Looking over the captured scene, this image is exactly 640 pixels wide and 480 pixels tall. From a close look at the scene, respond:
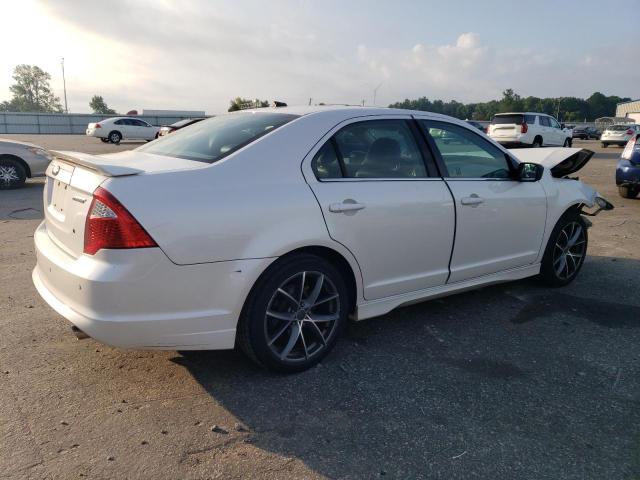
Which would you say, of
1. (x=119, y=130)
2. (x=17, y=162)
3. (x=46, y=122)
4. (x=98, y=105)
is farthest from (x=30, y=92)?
(x=17, y=162)

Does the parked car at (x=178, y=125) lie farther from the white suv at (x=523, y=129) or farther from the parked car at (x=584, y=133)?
the parked car at (x=584, y=133)

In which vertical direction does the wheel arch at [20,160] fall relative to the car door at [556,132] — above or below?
below

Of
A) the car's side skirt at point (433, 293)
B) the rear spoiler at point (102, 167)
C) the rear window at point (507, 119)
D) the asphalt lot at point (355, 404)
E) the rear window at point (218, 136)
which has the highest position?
the rear window at point (507, 119)

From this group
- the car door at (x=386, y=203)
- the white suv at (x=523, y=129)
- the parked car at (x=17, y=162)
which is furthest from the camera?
the white suv at (x=523, y=129)

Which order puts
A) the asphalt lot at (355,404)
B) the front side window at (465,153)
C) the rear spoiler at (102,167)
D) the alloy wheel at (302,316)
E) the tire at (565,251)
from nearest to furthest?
the asphalt lot at (355,404), the rear spoiler at (102,167), the alloy wheel at (302,316), the front side window at (465,153), the tire at (565,251)

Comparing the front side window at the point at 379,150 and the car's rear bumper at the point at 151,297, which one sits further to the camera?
the front side window at the point at 379,150

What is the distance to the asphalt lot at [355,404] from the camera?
2443mm

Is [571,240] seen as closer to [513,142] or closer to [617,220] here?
[617,220]

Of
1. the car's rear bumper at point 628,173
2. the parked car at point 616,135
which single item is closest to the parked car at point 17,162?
the car's rear bumper at point 628,173

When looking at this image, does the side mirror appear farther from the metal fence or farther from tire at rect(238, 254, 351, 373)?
the metal fence

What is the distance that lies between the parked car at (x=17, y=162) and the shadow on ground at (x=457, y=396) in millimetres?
9306

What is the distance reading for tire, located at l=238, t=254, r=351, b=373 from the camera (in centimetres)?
301

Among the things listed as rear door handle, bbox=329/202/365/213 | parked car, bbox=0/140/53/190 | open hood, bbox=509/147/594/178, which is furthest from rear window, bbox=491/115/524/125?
Answer: rear door handle, bbox=329/202/365/213

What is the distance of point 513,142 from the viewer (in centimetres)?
2200
